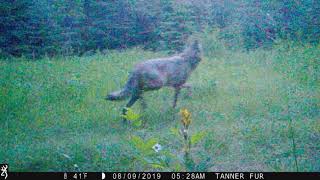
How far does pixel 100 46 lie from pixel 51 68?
26.7ft

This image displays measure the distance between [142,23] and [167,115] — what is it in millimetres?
12928

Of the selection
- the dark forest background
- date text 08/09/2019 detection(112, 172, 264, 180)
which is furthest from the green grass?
the dark forest background

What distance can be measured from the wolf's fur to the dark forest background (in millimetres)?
8462

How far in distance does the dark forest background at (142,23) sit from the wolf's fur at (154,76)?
27.8 feet

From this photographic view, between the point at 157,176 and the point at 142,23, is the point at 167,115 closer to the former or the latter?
Result: the point at 157,176

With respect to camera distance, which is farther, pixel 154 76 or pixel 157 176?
pixel 154 76

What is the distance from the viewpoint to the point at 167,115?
9.71 m

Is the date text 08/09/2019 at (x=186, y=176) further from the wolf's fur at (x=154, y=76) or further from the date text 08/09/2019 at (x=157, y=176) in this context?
the wolf's fur at (x=154, y=76)

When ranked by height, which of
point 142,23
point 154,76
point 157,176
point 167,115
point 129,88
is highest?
point 157,176

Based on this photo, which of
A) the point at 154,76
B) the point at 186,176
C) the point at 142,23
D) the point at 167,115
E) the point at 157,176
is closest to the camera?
the point at 186,176

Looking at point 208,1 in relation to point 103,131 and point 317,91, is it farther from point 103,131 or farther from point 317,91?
point 103,131

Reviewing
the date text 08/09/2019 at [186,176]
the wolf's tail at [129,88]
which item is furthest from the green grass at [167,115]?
the wolf's tail at [129,88]

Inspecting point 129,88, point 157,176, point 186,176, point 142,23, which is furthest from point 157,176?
point 142,23

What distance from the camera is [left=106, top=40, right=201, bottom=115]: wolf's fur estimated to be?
371 inches
